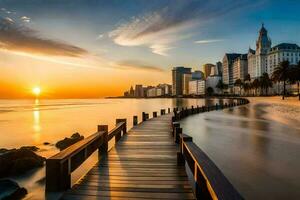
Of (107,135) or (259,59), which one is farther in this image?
(259,59)

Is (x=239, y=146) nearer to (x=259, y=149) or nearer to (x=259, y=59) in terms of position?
(x=259, y=149)

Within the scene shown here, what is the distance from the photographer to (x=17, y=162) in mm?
12195

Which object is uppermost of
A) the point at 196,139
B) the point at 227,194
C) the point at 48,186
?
the point at 227,194

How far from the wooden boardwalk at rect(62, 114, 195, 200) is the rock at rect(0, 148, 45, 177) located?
5.81 meters

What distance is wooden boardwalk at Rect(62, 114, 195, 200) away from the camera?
5.03 metres

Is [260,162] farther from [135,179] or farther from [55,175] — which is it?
[55,175]

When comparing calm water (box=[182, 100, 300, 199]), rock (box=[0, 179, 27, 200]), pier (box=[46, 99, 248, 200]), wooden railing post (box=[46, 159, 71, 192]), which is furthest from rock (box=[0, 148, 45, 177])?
calm water (box=[182, 100, 300, 199])

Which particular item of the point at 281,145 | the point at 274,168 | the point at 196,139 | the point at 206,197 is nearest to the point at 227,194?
the point at 206,197

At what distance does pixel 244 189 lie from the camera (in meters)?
8.76

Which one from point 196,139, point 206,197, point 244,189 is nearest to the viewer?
point 206,197

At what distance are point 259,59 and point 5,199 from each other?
705 ft

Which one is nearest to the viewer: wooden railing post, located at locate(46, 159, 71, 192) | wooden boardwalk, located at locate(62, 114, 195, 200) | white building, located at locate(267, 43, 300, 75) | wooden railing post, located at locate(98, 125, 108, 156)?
wooden railing post, located at locate(46, 159, 71, 192)

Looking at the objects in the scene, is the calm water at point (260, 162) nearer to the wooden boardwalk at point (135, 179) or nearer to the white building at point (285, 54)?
the wooden boardwalk at point (135, 179)

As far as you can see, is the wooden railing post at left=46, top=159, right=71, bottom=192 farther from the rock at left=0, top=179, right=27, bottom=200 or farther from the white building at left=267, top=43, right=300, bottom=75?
the white building at left=267, top=43, right=300, bottom=75
